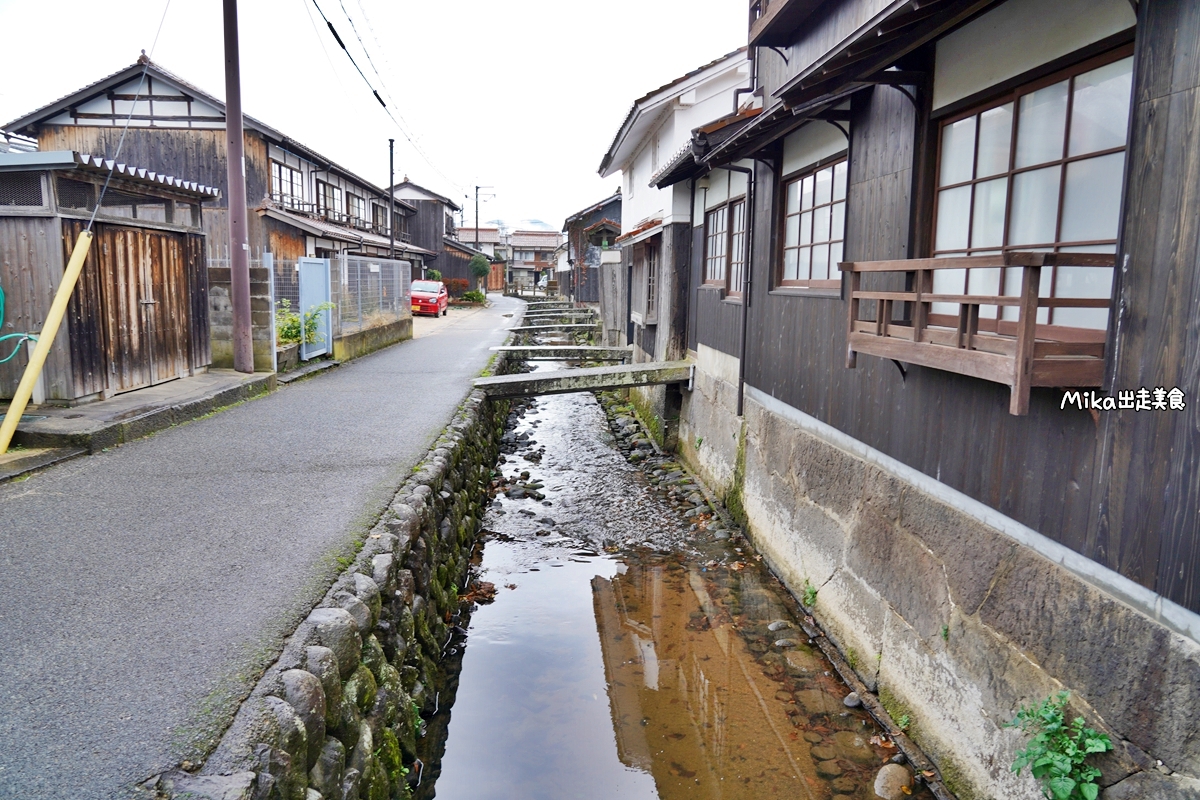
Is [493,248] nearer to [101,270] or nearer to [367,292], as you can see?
[367,292]

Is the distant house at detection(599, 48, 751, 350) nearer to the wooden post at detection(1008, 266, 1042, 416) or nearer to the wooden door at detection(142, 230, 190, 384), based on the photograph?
the wooden post at detection(1008, 266, 1042, 416)

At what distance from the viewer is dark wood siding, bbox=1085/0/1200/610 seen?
3.13 m

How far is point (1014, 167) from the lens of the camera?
460 centimetres

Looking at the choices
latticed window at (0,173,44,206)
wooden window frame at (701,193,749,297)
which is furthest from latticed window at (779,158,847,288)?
latticed window at (0,173,44,206)

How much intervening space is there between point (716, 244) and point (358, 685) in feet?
30.7

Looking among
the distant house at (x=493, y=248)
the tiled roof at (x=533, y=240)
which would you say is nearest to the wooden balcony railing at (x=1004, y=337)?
the distant house at (x=493, y=248)

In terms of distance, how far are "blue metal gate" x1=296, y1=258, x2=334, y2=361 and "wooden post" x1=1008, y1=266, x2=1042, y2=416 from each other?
14074 millimetres

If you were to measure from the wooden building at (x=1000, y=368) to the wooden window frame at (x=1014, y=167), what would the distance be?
0.05 ft

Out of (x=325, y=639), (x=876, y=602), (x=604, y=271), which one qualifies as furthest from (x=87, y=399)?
(x=604, y=271)

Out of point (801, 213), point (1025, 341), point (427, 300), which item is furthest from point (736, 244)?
point (427, 300)

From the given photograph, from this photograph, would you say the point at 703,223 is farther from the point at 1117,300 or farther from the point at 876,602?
the point at 1117,300

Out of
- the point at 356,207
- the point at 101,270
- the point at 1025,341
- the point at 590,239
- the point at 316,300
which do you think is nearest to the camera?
the point at 1025,341

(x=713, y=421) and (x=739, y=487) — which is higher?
(x=713, y=421)

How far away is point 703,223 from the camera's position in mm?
12930
